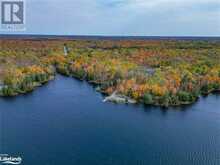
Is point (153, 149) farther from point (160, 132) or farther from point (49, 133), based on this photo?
point (49, 133)

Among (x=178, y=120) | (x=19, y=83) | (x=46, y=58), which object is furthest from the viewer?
(x=46, y=58)

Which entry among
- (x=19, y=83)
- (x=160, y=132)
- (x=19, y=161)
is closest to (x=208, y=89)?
(x=160, y=132)

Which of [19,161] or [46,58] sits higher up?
[46,58]

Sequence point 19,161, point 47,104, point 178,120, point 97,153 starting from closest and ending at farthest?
1. point 19,161
2. point 97,153
3. point 178,120
4. point 47,104

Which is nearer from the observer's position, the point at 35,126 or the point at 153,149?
the point at 153,149

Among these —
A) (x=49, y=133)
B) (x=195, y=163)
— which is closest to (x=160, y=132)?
(x=195, y=163)

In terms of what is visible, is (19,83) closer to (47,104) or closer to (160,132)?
(47,104)
